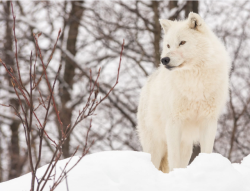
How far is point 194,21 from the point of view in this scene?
4605 millimetres

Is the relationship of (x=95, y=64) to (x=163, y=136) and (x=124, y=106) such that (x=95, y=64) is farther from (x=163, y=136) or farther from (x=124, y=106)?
(x=163, y=136)

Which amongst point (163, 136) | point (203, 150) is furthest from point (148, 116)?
point (203, 150)

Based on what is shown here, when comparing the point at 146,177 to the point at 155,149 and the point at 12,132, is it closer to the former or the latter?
the point at 155,149

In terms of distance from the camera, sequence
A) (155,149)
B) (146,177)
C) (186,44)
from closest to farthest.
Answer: (146,177)
(186,44)
(155,149)

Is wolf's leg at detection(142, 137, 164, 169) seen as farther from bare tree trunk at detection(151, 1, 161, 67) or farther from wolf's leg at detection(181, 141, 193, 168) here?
bare tree trunk at detection(151, 1, 161, 67)

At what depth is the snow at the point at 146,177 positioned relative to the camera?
2.58 meters

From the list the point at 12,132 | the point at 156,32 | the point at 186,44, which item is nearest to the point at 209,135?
the point at 186,44

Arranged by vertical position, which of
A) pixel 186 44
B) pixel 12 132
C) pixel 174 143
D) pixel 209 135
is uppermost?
pixel 186 44

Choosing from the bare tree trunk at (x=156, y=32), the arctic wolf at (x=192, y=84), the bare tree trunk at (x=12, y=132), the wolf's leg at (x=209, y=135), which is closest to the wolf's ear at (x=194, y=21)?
the arctic wolf at (x=192, y=84)

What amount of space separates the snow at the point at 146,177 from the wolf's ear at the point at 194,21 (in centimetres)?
232

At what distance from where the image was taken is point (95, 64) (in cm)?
1277

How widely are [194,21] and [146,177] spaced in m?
2.68

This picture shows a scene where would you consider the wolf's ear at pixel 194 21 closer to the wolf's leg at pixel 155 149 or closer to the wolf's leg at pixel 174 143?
the wolf's leg at pixel 174 143

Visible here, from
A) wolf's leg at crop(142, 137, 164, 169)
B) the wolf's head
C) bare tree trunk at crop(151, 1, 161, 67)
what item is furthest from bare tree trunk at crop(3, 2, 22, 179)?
the wolf's head
